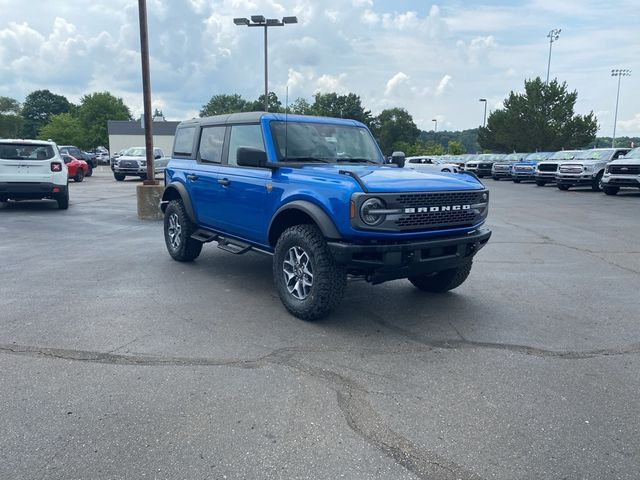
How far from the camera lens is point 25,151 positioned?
12.9 meters

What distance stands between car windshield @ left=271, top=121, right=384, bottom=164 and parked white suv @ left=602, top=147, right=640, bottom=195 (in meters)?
16.8

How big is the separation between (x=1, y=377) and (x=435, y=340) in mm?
3321

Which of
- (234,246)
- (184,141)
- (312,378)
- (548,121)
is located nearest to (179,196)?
(184,141)

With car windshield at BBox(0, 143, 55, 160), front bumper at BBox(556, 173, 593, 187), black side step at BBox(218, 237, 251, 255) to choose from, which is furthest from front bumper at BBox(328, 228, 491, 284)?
front bumper at BBox(556, 173, 593, 187)

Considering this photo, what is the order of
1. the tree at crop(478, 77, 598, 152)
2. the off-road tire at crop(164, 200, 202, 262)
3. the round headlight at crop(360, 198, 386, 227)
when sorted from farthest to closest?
the tree at crop(478, 77, 598, 152) → the off-road tire at crop(164, 200, 202, 262) → the round headlight at crop(360, 198, 386, 227)

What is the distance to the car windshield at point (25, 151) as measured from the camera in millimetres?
12766

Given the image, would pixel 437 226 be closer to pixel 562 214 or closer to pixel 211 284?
pixel 211 284

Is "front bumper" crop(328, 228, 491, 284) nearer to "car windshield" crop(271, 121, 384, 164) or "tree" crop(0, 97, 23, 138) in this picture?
"car windshield" crop(271, 121, 384, 164)

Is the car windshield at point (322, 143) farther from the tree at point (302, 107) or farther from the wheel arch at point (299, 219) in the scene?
the tree at point (302, 107)

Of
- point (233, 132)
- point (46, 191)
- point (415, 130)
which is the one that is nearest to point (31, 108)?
point (415, 130)

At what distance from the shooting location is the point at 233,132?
6625 millimetres

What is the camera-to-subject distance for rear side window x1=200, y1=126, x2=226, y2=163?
687 centimetres

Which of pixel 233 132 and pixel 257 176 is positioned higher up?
pixel 233 132

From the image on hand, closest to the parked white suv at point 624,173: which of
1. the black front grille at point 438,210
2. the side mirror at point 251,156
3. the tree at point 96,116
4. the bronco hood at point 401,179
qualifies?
the bronco hood at point 401,179
